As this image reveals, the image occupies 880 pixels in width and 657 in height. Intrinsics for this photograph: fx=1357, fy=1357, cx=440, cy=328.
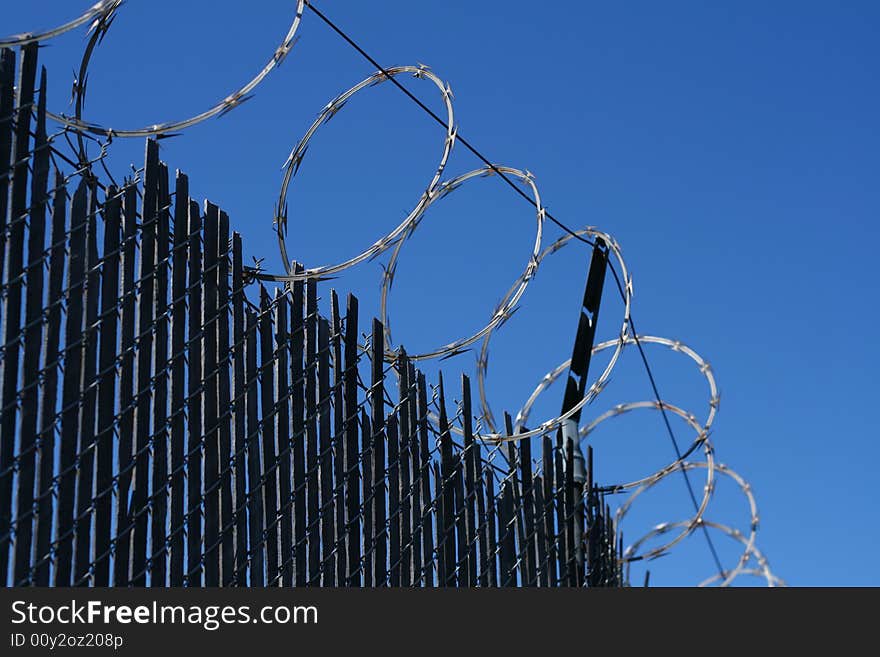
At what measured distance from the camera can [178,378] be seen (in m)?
5.38

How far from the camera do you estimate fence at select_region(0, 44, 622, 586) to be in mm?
4801

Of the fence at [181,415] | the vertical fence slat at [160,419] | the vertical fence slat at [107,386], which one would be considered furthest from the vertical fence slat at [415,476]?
the vertical fence slat at [107,386]

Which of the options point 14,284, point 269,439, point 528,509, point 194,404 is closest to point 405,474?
point 269,439

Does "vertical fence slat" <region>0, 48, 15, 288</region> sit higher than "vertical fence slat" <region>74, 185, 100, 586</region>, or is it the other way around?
"vertical fence slat" <region>0, 48, 15, 288</region>

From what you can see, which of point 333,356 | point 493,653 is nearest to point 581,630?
point 493,653

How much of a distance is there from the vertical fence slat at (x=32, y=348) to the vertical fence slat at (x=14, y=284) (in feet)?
0.11

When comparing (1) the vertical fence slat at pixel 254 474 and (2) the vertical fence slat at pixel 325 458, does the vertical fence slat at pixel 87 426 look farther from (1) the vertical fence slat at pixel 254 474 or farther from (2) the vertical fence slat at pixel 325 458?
(2) the vertical fence slat at pixel 325 458

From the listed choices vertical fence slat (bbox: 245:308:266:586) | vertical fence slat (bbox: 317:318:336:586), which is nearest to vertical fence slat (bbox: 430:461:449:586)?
vertical fence slat (bbox: 317:318:336:586)

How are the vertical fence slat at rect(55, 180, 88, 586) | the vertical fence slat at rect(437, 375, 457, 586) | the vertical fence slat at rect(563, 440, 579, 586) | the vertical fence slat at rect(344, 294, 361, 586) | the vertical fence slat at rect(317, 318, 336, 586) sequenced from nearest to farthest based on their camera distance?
1. the vertical fence slat at rect(55, 180, 88, 586)
2. the vertical fence slat at rect(317, 318, 336, 586)
3. the vertical fence slat at rect(344, 294, 361, 586)
4. the vertical fence slat at rect(437, 375, 457, 586)
5. the vertical fence slat at rect(563, 440, 579, 586)

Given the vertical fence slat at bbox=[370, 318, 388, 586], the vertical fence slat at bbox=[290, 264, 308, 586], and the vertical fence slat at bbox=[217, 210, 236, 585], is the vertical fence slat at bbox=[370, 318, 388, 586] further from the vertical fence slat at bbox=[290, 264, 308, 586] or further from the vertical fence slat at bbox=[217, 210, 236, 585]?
the vertical fence slat at bbox=[217, 210, 236, 585]

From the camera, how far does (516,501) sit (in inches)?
315

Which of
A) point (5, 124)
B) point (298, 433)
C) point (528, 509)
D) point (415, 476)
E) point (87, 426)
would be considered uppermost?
point (5, 124)

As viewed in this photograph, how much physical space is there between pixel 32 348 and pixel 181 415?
748 millimetres

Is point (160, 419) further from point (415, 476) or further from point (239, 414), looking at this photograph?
point (415, 476)
